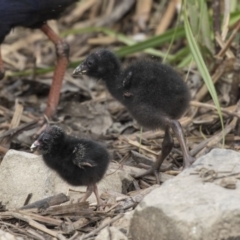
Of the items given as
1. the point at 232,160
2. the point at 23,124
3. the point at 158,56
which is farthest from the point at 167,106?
the point at 158,56

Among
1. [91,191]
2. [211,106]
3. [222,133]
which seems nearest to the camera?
[91,191]

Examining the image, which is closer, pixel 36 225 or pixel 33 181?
pixel 36 225

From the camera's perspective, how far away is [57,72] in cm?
638

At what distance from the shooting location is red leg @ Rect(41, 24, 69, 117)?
6293 millimetres

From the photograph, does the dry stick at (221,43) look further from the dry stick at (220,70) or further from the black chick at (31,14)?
the black chick at (31,14)

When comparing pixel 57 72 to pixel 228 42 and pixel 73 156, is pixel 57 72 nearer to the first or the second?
pixel 228 42

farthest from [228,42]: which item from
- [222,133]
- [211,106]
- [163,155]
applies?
[163,155]

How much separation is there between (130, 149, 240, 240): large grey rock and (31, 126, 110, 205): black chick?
0.50 m

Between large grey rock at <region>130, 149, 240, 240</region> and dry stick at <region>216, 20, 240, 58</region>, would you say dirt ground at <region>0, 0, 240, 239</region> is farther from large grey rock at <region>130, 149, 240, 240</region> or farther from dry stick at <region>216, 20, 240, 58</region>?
large grey rock at <region>130, 149, 240, 240</region>

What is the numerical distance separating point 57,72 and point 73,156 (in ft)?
7.40

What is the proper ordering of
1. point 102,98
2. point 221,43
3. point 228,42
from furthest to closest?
point 102,98 < point 221,43 < point 228,42

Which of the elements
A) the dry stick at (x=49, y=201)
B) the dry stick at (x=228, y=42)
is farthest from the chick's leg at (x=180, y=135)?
the dry stick at (x=228, y=42)

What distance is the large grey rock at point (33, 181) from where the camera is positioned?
15.0 ft

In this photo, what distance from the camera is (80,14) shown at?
8664 millimetres
